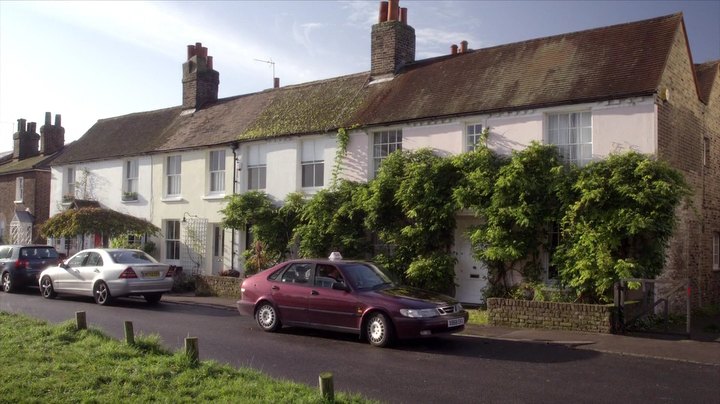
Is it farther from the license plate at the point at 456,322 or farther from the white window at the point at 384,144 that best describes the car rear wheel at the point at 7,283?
the license plate at the point at 456,322

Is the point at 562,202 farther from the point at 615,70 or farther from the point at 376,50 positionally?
the point at 376,50

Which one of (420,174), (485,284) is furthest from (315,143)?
(485,284)

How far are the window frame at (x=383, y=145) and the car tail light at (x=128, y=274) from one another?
6.99m

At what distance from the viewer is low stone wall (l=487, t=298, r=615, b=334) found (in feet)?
41.5

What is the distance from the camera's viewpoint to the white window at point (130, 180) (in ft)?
86.5

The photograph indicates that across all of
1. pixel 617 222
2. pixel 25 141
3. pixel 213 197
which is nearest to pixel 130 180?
pixel 213 197

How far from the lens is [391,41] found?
834 inches

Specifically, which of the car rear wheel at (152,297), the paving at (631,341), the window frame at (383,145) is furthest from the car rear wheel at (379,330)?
the car rear wheel at (152,297)

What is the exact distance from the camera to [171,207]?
24.8 meters

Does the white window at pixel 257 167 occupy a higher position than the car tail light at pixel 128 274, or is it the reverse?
the white window at pixel 257 167

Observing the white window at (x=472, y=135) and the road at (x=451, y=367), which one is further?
the white window at (x=472, y=135)

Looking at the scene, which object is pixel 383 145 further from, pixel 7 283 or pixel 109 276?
pixel 7 283

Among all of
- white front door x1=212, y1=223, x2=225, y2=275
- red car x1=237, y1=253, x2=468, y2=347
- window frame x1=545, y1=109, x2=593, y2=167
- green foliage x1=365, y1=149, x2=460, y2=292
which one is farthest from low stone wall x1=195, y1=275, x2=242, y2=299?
window frame x1=545, y1=109, x2=593, y2=167

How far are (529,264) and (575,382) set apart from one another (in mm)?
7232
